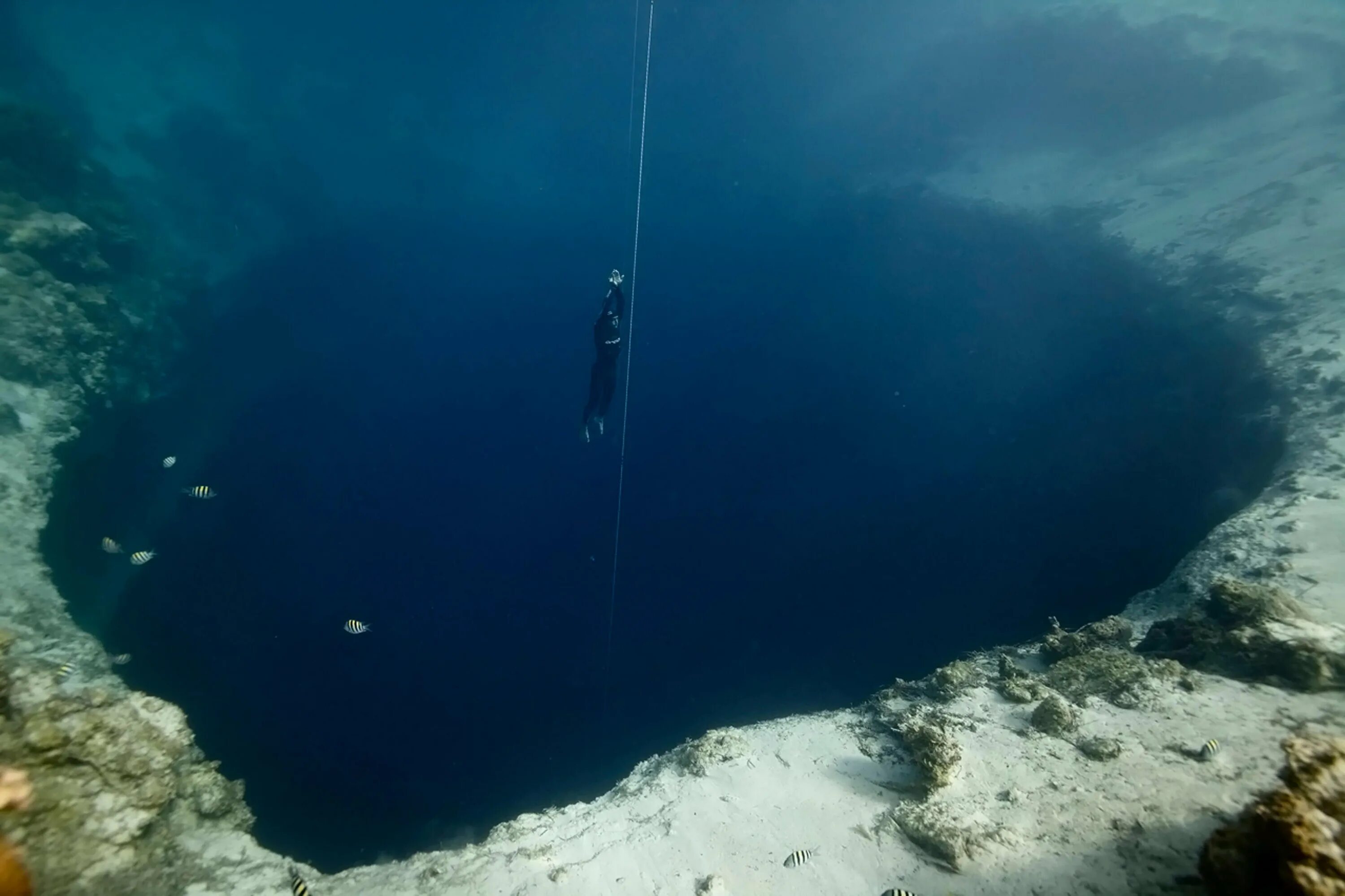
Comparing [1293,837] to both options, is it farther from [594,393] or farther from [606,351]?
[594,393]

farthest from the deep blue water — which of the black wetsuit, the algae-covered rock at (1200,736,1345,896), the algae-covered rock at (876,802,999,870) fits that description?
the algae-covered rock at (1200,736,1345,896)

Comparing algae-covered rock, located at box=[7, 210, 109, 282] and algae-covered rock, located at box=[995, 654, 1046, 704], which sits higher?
algae-covered rock, located at box=[7, 210, 109, 282]

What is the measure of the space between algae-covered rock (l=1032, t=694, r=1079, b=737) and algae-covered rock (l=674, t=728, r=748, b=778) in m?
2.74

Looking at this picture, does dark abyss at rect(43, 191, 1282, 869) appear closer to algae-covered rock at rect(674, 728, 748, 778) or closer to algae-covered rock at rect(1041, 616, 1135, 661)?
algae-covered rock at rect(1041, 616, 1135, 661)

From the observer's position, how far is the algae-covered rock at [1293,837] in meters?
2.21

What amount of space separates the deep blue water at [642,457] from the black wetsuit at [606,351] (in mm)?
3758

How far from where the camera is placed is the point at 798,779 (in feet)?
17.2

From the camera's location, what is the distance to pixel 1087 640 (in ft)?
21.1

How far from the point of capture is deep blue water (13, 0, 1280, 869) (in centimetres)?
1076

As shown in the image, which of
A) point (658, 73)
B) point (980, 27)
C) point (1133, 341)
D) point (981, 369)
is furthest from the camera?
point (658, 73)

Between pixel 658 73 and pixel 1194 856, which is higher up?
pixel 658 73

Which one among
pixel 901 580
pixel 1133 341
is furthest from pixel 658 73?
pixel 901 580

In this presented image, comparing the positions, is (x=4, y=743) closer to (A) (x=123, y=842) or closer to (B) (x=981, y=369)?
(A) (x=123, y=842)

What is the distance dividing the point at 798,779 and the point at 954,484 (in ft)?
36.7
